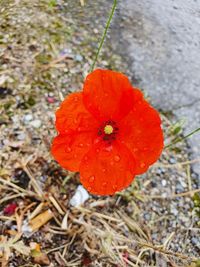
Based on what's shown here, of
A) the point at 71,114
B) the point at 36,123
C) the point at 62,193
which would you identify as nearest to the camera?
the point at 71,114

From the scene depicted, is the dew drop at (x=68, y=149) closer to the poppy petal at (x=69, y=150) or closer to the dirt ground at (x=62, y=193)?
the poppy petal at (x=69, y=150)

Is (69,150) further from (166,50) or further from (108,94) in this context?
(166,50)

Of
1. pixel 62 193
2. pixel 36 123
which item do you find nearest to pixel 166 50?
pixel 36 123

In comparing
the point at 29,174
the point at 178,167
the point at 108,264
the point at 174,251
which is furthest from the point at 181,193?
the point at 29,174

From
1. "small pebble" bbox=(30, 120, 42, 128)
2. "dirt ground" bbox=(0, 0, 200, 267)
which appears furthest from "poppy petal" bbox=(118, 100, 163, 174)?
"small pebble" bbox=(30, 120, 42, 128)

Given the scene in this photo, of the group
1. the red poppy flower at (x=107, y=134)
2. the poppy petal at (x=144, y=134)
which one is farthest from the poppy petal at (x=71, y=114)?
the poppy petal at (x=144, y=134)

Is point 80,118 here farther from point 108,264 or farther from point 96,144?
point 108,264

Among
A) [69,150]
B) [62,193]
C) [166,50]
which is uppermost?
[69,150]
